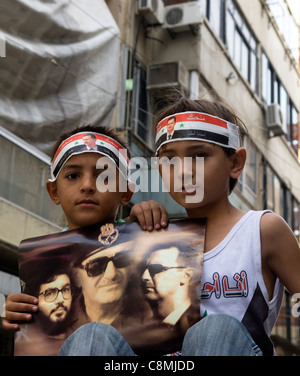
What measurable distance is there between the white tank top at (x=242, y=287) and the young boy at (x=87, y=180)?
0.72 ft

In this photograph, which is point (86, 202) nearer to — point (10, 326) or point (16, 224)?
point (10, 326)

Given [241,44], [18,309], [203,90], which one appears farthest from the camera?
[241,44]

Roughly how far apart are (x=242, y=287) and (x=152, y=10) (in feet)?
29.4

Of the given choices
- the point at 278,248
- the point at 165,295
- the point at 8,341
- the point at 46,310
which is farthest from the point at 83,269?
the point at 8,341

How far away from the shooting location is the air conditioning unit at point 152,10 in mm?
10273

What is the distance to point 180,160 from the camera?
6.81 feet

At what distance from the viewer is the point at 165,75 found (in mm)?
10469

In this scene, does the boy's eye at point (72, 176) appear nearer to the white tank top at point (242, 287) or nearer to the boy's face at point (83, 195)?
the boy's face at point (83, 195)

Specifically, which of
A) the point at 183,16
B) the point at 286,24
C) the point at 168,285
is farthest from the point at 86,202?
the point at 286,24

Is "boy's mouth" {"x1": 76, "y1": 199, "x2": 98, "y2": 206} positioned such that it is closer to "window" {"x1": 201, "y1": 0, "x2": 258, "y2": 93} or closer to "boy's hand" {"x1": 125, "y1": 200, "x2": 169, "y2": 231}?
"boy's hand" {"x1": 125, "y1": 200, "x2": 169, "y2": 231}

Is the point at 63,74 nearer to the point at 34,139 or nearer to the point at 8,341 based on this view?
the point at 34,139

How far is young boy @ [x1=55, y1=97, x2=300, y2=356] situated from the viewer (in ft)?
5.15

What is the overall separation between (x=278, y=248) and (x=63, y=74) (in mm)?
5429

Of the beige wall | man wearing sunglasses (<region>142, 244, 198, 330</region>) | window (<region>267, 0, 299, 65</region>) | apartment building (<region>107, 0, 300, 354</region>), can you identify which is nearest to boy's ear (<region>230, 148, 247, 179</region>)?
man wearing sunglasses (<region>142, 244, 198, 330</region>)
